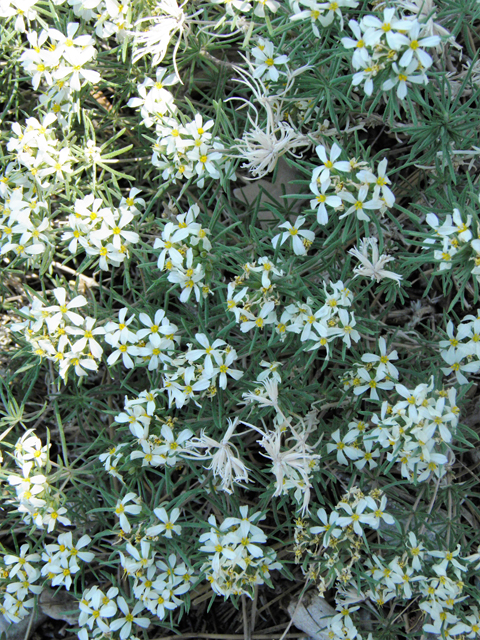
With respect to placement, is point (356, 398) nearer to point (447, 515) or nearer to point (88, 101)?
point (447, 515)

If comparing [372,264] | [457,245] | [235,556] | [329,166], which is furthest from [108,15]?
[235,556]

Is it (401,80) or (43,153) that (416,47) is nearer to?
(401,80)

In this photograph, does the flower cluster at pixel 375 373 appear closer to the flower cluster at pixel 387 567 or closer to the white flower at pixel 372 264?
the white flower at pixel 372 264

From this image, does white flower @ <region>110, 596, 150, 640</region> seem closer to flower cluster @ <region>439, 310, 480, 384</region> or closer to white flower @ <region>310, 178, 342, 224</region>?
flower cluster @ <region>439, 310, 480, 384</region>

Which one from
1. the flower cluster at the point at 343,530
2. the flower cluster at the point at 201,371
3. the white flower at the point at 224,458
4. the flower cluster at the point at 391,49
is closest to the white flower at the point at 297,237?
the flower cluster at the point at 201,371

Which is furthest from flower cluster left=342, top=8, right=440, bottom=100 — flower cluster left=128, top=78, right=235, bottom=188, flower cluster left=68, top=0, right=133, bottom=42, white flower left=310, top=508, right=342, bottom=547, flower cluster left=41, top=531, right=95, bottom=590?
flower cluster left=41, top=531, right=95, bottom=590
